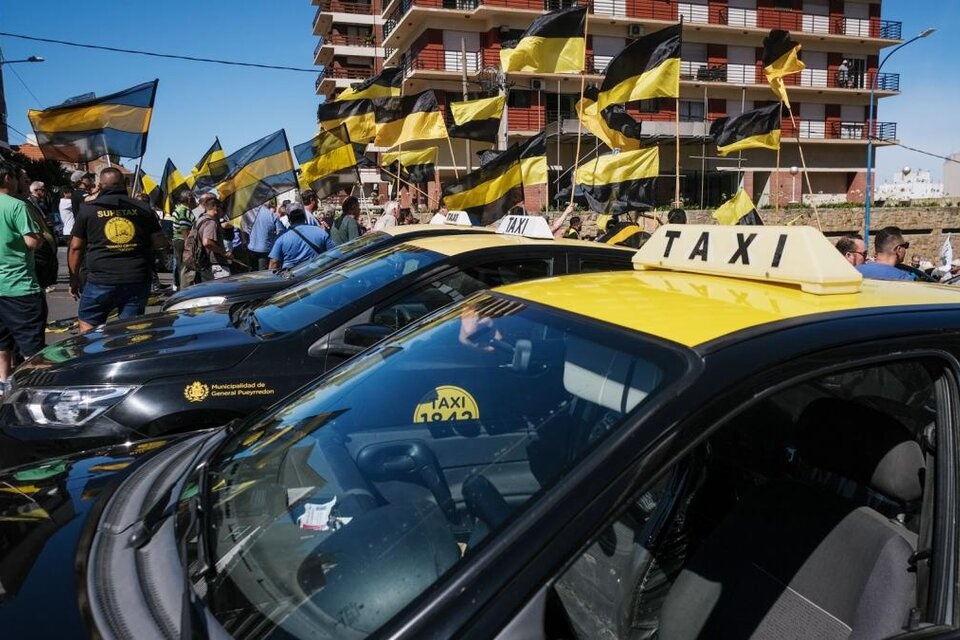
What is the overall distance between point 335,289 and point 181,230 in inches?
360

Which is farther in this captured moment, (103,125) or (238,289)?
(103,125)

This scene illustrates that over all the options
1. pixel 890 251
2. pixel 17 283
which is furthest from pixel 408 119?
pixel 890 251

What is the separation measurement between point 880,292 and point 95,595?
2.13m

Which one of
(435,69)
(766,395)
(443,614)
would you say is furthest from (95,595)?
(435,69)

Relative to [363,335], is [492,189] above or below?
above

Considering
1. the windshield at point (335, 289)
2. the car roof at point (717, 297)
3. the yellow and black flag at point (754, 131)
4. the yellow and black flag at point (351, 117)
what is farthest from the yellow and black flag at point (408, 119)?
the car roof at point (717, 297)

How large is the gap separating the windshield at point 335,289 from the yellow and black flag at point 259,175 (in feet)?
21.6

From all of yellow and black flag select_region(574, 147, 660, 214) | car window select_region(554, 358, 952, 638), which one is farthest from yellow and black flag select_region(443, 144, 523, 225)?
car window select_region(554, 358, 952, 638)

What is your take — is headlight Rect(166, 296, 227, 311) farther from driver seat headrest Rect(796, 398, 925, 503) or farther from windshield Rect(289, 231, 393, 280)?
driver seat headrest Rect(796, 398, 925, 503)

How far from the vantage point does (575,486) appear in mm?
1269

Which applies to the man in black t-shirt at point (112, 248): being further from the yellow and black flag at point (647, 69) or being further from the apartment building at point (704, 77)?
the apartment building at point (704, 77)

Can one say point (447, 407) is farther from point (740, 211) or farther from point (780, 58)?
point (780, 58)

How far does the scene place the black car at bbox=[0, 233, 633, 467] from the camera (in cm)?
314

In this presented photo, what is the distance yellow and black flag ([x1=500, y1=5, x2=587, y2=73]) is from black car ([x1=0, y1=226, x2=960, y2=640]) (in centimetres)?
847
